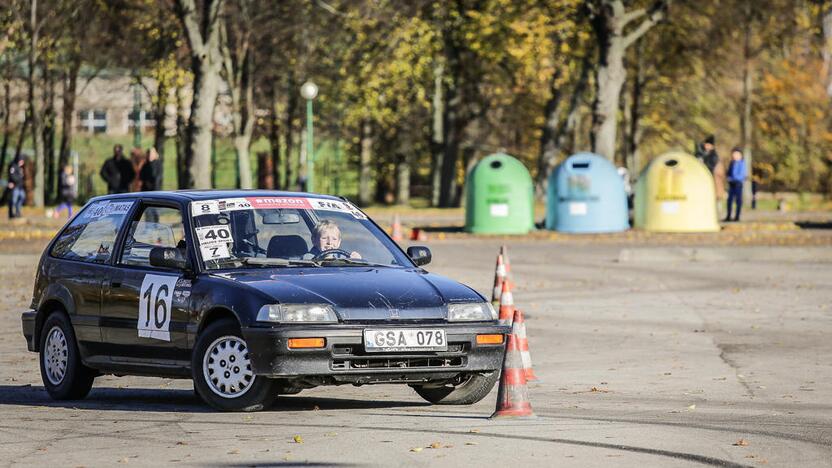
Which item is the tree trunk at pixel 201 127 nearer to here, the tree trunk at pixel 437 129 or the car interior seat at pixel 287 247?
the tree trunk at pixel 437 129

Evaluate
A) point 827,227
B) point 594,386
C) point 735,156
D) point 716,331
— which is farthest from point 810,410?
point 735,156

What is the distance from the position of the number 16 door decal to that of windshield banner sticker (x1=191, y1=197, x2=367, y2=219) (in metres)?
0.51

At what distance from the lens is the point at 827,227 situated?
3778 cm

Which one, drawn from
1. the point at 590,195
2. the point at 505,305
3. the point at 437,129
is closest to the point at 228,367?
the point at 505,305

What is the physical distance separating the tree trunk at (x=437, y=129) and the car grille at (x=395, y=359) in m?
48.5

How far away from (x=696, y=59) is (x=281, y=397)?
4974cm

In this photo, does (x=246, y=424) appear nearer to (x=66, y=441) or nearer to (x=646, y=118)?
(x=66, y=441)

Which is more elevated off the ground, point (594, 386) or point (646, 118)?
point (646, 118)

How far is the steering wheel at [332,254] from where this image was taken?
1120 cm

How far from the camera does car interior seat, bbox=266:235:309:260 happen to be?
1114cm

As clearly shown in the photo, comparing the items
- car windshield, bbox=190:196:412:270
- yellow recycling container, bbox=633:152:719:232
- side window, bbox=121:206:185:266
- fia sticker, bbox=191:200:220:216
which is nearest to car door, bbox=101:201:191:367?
side window, bbox=121:206:185:266

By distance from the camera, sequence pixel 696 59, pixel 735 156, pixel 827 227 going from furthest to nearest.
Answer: pixel 696 59, pixel 735 156, pixel 827 227

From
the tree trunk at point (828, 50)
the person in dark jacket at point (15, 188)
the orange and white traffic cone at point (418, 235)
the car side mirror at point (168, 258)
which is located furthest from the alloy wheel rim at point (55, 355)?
the tree trunk at point (828, 50)

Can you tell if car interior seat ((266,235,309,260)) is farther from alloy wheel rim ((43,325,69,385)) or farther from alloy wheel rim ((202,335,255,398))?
alloy wheel rim ((43,325,69,385))
